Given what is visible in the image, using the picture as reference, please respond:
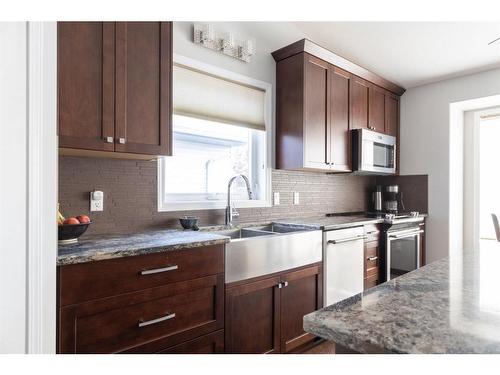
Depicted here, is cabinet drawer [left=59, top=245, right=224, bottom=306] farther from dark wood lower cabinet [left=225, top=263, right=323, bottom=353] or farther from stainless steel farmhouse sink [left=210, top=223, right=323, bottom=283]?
dark wood lower cabinet [left=225, top=263, right=323, bottom=353]

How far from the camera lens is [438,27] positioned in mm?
2707

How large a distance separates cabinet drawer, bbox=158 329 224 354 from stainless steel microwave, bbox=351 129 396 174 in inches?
84.3

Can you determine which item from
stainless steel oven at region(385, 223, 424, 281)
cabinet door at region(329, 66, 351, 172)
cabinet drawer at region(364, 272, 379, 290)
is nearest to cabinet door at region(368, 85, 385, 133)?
cabinet door at region(329, 66, 351, 172)

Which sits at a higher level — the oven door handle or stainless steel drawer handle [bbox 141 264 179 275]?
stainless steel drawer handle [bbox 141 264 179 275]

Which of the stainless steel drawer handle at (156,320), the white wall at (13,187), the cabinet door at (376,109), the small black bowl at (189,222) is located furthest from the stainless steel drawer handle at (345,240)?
the white wall at (13,187)

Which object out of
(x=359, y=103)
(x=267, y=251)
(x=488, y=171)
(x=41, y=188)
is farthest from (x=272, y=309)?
(x=488, y=171)

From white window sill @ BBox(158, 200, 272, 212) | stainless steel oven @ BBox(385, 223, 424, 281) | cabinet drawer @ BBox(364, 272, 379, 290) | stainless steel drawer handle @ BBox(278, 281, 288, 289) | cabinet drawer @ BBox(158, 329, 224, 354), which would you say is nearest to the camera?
cabinet drawer @ BBox(158, 329, 224, 354)

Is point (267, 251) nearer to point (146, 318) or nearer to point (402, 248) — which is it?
point (146, 318)

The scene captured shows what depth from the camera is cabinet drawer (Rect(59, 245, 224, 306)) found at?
50.1 inches

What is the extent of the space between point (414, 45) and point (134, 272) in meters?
3.13

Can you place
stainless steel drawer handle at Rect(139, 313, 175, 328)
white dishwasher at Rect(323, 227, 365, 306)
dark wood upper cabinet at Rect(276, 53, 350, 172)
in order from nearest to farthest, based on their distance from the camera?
stainless steel drawer handle at Rect(139, 313, 175, 328) < white dishwasher at Rect(323, 227, 365, 306) < dark wood upper cabinet at Rect(276, 53, 350, 172)

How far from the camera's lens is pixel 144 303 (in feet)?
4.82

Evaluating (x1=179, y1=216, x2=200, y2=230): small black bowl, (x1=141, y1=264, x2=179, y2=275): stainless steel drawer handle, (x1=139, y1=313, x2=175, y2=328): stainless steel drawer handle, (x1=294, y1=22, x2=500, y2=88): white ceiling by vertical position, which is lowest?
(x1=139, y1=313, x2=175, y2=328): stainless steel drawer handle
